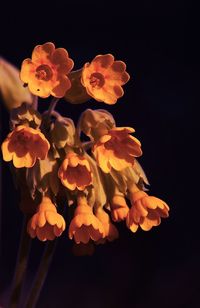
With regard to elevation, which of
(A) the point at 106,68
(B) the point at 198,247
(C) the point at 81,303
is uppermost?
(A) the point at 106,68

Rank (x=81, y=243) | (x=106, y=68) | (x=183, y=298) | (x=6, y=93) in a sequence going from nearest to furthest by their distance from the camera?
1. (x=106, y=68)
2. (x=81, y=243)
3. (x=6, y=93)
4. (x=183, y=298)

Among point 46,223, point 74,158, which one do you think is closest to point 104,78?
point 74,158

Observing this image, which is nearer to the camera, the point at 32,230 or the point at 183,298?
the point at 32,230

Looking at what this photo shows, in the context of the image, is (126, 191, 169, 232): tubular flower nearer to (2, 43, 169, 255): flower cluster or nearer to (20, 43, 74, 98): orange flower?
(2, 43, 169, 255): flower cluster

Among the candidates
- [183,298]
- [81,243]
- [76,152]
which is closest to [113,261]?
[183,298]

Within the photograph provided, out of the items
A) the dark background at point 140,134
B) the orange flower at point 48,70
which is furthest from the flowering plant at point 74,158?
the dark background at point 140,134

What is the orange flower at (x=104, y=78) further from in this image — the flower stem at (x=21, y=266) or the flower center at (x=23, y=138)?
the flower stem at (x=21, y=266)

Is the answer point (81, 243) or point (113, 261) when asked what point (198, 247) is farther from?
point (81, 243)

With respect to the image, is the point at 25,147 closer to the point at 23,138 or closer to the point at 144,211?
the point at 23,138
